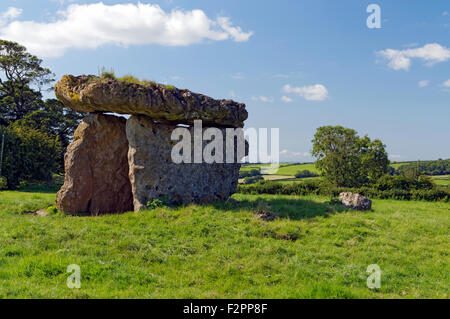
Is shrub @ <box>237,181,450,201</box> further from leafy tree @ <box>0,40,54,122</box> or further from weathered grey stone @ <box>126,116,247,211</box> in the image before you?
leafy tree @ <box>0,40,54,122</box>

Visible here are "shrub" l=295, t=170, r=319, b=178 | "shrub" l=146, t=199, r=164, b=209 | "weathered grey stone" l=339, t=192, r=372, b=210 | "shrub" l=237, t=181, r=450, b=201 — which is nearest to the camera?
"shrub" l=146, t=199, r=164, b=209

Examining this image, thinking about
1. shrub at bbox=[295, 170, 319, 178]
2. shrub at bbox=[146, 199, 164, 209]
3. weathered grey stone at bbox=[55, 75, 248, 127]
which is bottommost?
shrub at bbox=[295, 170, 319, 178]

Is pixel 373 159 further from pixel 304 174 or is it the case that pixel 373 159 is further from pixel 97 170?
pixel 97 170

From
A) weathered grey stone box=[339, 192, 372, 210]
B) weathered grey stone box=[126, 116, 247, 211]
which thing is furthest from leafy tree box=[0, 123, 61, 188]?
weathered grey stone box=[339, 192, 372, 210]

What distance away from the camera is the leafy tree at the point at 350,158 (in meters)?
37.0

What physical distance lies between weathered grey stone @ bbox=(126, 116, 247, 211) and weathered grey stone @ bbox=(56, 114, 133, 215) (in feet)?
5.83

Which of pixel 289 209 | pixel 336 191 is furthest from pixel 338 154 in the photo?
pixel 289 209

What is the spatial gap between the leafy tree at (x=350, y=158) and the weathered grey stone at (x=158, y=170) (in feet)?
83.2

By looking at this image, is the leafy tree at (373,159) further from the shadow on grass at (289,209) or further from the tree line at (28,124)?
the tree line at (28,124)

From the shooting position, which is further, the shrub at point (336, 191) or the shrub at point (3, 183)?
the shrub at point (3, 183)

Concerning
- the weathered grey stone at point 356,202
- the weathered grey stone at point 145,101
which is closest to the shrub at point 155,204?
the weathered grey stone at point 145,101

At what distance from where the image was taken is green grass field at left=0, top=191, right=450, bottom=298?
25.1 feet
